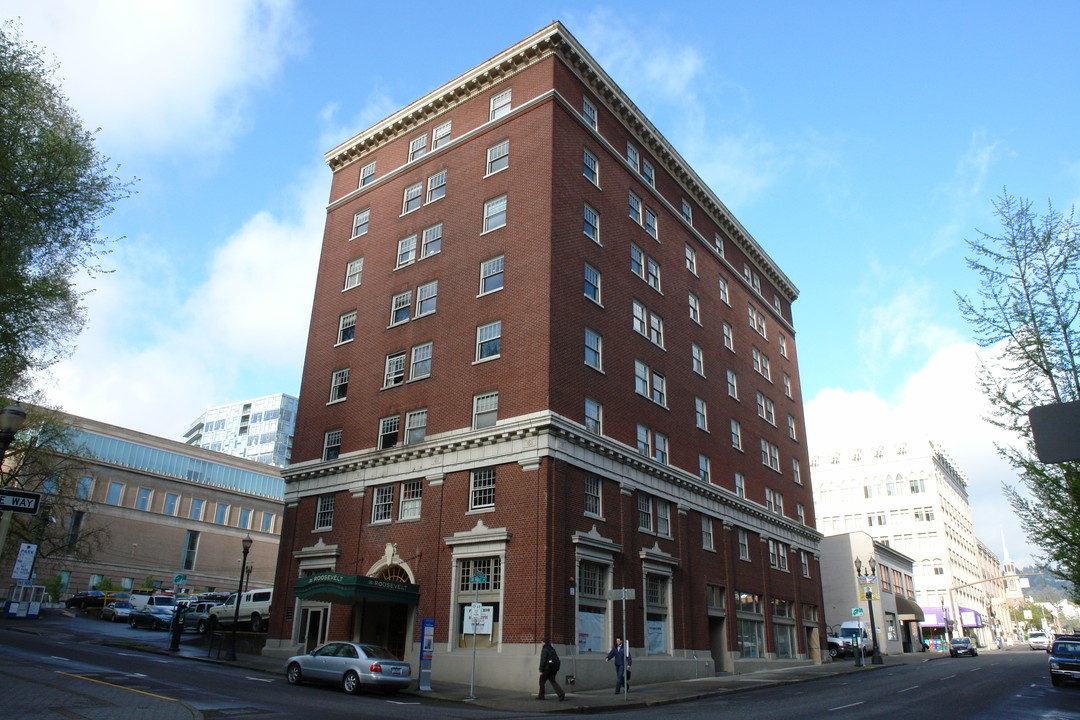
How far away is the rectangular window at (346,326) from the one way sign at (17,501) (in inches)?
1032

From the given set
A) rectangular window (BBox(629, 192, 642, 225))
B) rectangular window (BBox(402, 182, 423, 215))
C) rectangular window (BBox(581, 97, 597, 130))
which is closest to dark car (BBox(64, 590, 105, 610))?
rectangular window (BBox(402, 182, 423, 215))

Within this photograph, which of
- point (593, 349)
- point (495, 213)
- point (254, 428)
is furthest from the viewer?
point (254, 428)

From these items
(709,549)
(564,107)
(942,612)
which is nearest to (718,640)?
(709,549)

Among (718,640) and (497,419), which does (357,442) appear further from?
(718,640)

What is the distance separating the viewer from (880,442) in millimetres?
116375

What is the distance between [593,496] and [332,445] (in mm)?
14603

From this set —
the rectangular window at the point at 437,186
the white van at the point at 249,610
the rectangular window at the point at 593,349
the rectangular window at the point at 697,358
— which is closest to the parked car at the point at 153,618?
the white van at the point at 249,610

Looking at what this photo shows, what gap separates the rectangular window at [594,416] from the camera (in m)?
31.6

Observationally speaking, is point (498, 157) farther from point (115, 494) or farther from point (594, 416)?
point (115, 494)

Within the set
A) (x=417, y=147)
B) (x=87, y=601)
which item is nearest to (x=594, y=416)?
(x=417, y=147)

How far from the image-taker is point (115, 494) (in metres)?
77.2

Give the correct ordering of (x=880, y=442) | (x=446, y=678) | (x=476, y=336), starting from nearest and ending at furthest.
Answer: (x=446, y=678) < (x=476, y=336) < (x=880, y=442)

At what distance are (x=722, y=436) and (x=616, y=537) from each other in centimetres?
1542

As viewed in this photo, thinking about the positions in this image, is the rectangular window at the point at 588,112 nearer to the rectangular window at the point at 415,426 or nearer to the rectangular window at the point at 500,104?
the rectangular window at the point at 500,104
